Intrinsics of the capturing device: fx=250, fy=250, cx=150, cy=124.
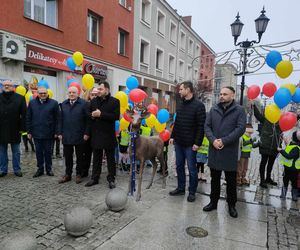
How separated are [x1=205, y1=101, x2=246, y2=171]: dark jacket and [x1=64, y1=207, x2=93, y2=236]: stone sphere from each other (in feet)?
6.80

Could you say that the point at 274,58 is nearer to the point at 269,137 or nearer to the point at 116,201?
the point at 269,137

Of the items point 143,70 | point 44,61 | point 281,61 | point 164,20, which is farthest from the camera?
point 164,20

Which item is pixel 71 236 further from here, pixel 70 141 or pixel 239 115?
pixel 239 115

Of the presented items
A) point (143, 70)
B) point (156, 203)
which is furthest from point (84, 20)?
point (156, 203)

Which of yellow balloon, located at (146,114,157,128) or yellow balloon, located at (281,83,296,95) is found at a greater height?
yellow balloon, located at (281,83,296,95)

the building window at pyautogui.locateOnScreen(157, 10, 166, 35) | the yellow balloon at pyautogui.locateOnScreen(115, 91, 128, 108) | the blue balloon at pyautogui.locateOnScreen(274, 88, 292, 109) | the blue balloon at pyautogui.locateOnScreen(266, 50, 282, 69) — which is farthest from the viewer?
the building window at pyautogui.locateOnScreen(157, 10, 166, 35)

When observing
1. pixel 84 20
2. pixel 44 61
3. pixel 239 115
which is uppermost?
pixel 84 20

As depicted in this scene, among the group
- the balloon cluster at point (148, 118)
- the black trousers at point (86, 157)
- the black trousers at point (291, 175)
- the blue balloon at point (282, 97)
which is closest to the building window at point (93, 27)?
the balloon cluster at point (148, 118)

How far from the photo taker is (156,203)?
4.37 metres

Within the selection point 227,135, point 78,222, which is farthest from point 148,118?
point 78,222

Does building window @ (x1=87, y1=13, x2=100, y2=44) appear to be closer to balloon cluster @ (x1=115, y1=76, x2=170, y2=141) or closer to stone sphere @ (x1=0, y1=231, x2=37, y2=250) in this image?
balloon cluster @ (x1=115, y1=76, x2=170, y2=141)

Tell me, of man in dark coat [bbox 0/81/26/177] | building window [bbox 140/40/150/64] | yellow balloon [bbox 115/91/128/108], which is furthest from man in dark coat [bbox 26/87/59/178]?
building window [bbox 140/40/150/64]

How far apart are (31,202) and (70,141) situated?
137 centimetres

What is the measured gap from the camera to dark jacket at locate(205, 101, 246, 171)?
12.5 ft
